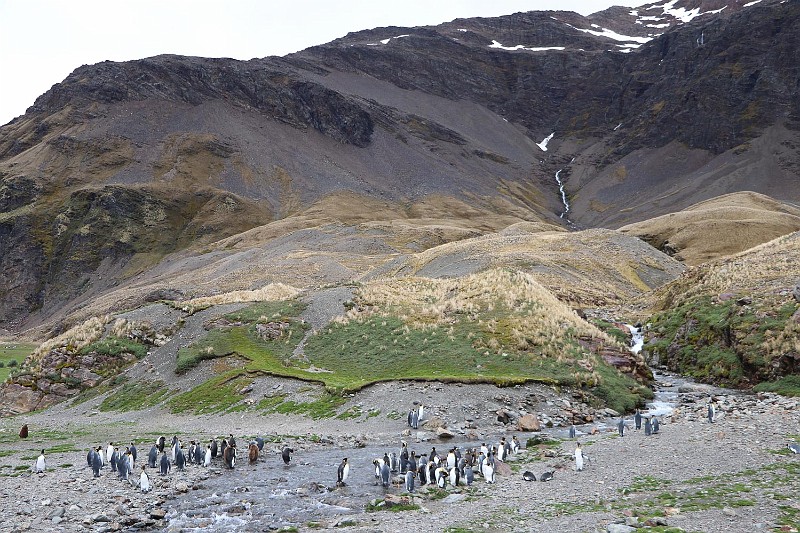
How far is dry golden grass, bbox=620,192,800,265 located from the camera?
360ft

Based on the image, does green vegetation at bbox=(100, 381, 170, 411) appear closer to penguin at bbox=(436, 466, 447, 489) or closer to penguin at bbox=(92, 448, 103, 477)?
penguin at bbox=(92, 448, 103, 477)

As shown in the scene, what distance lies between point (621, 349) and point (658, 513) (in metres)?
26.3

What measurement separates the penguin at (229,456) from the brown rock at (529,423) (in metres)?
13.7

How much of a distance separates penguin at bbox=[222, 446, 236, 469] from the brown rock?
1375 cm

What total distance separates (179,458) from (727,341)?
3317 cm

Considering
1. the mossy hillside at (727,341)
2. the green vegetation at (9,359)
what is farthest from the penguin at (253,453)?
the green vegetation at (9,359)

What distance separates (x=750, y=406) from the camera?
3080 centimetres

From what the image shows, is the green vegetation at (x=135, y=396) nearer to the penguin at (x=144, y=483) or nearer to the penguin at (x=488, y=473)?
the penguin at (x=144, y=483)

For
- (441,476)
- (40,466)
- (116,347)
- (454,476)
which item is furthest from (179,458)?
(116,347)

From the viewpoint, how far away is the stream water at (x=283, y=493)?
19.3 metres

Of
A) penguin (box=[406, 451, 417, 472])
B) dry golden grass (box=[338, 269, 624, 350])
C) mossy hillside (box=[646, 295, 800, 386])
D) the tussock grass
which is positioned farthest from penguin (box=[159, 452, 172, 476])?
mossy hillside (box=[646, 295, 800, 386])

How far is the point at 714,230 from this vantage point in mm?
117750

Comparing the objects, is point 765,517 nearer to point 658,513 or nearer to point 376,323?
point 658,513

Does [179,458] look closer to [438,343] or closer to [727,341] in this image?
[438,343]
